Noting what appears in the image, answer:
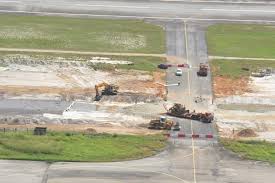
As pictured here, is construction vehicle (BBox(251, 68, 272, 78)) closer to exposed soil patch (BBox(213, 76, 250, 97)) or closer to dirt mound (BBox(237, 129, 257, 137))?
exposed soil patch (BBox(213, 76, 250, 97))

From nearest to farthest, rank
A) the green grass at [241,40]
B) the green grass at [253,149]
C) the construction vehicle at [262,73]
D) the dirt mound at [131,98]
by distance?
the green grass at [253,149], the dirt mound at [131,98], the construction vehicle at [262,73], the green grass at [241,40]

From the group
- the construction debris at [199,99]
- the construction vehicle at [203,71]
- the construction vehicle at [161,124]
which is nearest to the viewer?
the construction vehicle at [161,124]

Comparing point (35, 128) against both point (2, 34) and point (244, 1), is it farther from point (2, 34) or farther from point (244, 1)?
point (244, 1)

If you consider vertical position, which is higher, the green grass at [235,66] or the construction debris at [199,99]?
the green grass at [235,66]

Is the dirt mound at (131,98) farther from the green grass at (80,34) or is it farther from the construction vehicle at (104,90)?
the green grass at (80,34)

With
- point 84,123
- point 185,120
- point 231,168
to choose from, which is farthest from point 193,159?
point 84,123

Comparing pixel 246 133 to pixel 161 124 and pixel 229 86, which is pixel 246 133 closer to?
pixel 161 124

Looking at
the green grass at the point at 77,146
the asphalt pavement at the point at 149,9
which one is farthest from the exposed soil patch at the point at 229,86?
the asphalt pavement at the point at 149,9
